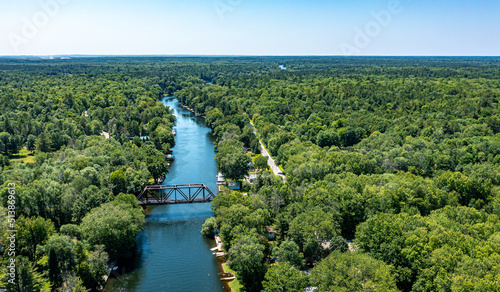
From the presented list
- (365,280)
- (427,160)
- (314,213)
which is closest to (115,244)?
(314,213)

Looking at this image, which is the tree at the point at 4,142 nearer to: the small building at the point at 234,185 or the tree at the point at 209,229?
the small building at the point at 234,185

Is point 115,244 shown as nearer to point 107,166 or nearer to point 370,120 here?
point 107,166

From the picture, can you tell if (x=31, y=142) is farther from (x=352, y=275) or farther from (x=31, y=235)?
(x=352, y=275)

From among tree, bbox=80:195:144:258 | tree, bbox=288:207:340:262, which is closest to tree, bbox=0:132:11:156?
tree, bbox=80:195:144:258

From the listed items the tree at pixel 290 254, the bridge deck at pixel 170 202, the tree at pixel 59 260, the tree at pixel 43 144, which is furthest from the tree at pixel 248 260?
the tree at pixel 43 144

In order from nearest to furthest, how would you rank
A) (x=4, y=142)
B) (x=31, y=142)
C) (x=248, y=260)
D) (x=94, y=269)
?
1. (x=248, y=260)
2. (x=94, y=269)
3. (x=4, y=142)
4. (x=31, y=142)

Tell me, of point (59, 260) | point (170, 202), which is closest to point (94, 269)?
point (59, 260)
